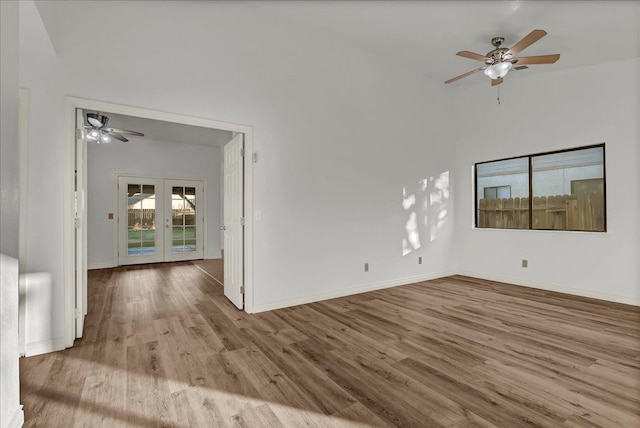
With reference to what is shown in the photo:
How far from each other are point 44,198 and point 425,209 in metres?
5.04

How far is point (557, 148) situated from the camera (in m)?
4.54

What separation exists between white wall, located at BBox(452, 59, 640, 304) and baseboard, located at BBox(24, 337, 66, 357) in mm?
5858

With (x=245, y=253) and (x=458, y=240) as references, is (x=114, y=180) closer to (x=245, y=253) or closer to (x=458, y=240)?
(x=245, y=253)

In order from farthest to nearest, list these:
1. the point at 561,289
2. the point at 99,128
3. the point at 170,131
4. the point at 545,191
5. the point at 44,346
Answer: the point at 170,131, the point at 99,128, the point at 545,191, the point at 561,289, the point at 44,346

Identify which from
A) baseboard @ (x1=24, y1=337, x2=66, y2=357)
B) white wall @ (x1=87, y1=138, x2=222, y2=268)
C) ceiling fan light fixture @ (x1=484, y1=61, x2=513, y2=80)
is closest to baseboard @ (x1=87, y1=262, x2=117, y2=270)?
white wall @ (x1=87, y1=138, x2=222, y2=268)

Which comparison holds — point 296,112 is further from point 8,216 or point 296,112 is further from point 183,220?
point 183,220

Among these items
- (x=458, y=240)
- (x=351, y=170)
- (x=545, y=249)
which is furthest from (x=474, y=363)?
(x=458, y=240)

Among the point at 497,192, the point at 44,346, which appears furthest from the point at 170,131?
the point at 497,192

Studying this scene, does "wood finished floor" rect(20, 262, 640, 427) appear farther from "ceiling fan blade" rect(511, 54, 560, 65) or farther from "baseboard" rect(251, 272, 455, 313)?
"ceiling fan blade" rect(511, 54, 560, 65)

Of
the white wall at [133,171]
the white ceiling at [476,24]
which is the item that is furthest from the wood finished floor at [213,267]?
the white ceiling at [476,24]

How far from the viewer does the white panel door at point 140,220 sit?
697 centimetres

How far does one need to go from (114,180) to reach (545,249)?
857 cm

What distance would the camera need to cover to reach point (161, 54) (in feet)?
10.0

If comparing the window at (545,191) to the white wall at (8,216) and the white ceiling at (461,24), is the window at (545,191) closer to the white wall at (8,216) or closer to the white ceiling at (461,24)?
the white ceiling at (461,24)
